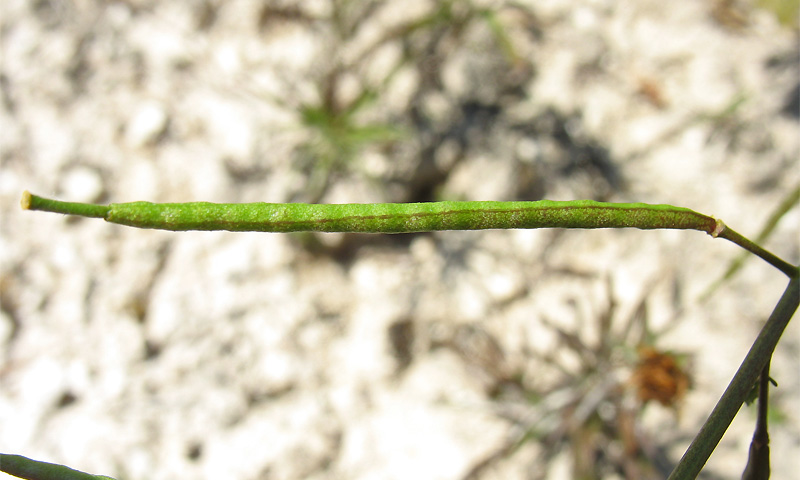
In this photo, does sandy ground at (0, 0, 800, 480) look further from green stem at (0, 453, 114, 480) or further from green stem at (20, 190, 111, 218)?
green stem at (20, 190, 111, 218)

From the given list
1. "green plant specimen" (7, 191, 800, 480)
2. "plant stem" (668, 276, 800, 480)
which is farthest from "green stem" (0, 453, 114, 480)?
"plant stem" (668, 276, 800, 480)

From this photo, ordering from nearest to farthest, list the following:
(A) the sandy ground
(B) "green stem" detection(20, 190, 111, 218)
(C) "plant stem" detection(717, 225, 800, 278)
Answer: (B) "green stem" detection(20, 190, 111, 218)
(C) "plant stem" detection(717, 225, 800, 278)
(A) the sandy ground

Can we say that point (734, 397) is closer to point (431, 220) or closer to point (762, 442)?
point (762, 442)

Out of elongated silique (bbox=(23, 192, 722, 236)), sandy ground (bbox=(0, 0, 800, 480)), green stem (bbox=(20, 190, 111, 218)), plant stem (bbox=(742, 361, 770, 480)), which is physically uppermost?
sandy ground (bbox=(0, 0, 800, 480))

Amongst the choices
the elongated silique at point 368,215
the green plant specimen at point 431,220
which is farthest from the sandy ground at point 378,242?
the elongated silique at point 368,215

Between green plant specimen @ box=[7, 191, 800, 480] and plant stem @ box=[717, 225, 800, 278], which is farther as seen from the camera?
plant stem @ box=[717, 225, 800, 278]

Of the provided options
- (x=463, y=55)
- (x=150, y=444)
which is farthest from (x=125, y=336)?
(x=463, y=55)
